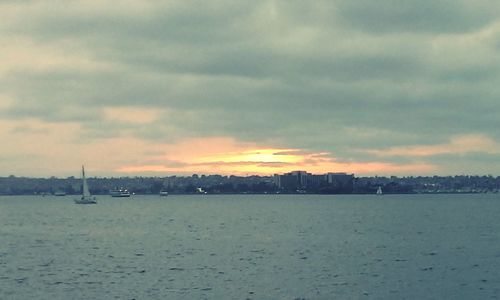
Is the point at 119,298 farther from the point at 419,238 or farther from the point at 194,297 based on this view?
the point at 419,238

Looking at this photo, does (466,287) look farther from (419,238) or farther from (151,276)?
(419,238)

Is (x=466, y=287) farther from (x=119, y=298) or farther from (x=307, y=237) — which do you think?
(x=307, y=237)

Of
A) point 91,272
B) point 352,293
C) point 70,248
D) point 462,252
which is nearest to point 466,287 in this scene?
point 352,293

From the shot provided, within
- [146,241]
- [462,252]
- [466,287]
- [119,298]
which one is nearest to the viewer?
[119,298]

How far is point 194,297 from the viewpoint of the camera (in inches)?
2314

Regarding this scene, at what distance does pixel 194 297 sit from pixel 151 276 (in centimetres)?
1405

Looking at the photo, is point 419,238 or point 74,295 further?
point 419,238

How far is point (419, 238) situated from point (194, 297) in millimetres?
71333

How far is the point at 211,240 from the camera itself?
11981cm

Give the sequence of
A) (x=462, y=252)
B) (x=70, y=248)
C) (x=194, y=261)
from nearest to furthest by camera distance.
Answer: (x=194, y=261) → (x=462, y=252) → (x=70, y=248)

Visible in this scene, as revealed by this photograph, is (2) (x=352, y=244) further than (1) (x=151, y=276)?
Yes

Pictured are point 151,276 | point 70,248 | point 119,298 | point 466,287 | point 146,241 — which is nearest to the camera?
point 119,298

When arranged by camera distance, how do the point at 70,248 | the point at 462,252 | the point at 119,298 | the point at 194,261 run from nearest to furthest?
the point at 119,298 < the point at 194,261 < the point at 462,252 < the point at 70,248

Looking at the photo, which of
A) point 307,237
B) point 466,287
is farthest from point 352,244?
point 466,287
